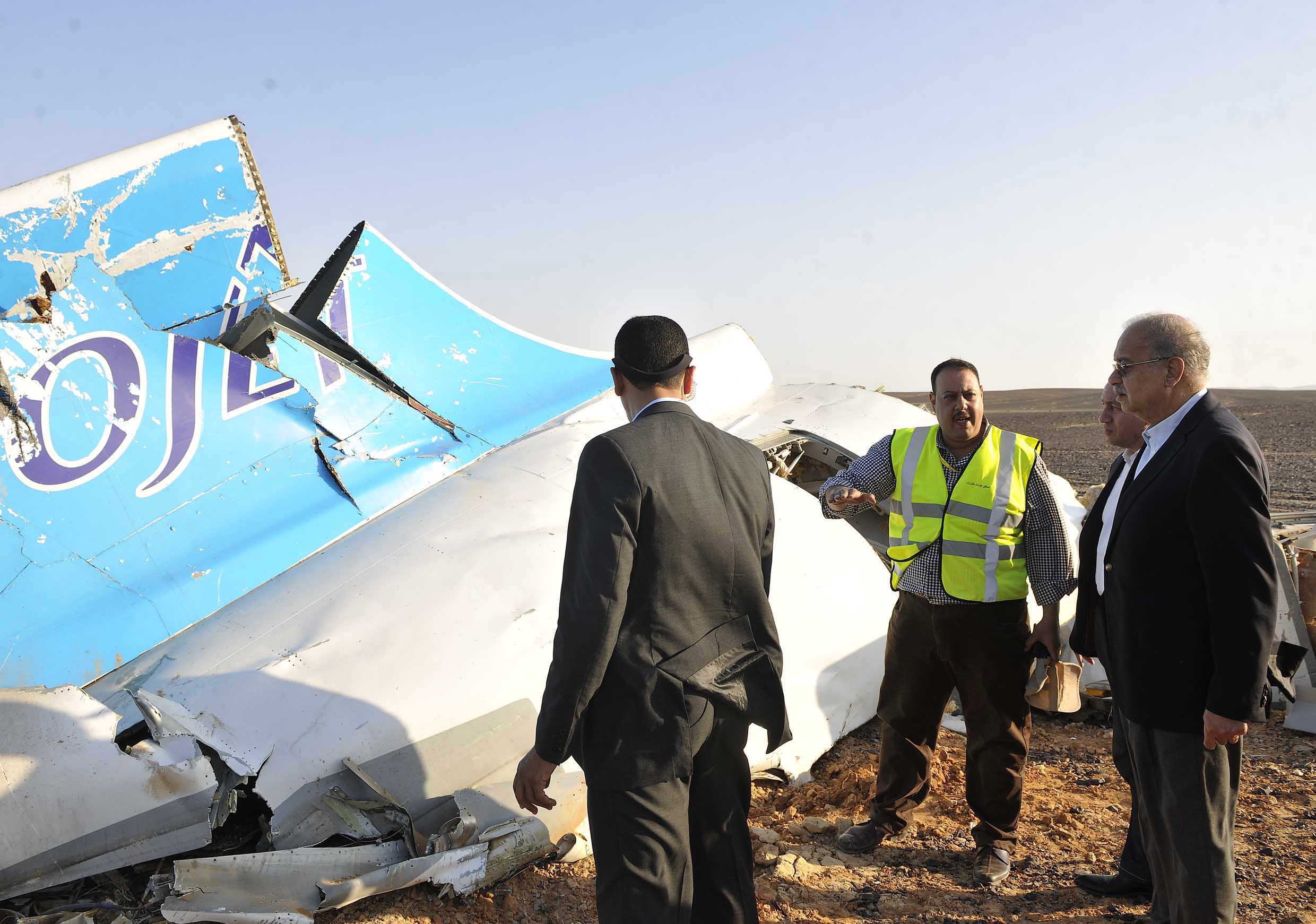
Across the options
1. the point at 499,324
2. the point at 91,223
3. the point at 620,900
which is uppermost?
the point at 91,223

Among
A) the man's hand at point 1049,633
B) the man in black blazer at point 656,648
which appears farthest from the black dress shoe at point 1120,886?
the man in black blazer at point 656,648

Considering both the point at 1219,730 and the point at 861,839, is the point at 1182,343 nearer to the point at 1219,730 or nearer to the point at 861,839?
the point at 1219,730

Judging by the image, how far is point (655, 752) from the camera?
6.84 feet

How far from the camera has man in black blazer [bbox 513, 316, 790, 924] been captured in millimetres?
2029

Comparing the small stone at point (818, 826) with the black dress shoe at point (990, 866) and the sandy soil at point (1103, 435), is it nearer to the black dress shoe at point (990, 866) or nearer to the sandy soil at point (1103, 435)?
the black dress shoe at point (990, 866)

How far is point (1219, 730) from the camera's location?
2.35 meters

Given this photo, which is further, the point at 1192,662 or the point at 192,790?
the point at 192,790

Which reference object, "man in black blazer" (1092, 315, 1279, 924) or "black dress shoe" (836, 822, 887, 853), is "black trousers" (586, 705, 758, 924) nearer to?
"man in black blazer" (1092, 315, 1279, 924)

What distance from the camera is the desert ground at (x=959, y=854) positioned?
10.0 ft

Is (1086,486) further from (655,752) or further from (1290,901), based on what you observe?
(655,752)

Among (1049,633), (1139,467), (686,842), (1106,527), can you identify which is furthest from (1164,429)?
(686,842)

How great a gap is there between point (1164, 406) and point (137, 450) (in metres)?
3.35

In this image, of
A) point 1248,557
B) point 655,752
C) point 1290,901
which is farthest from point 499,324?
point 1290,901

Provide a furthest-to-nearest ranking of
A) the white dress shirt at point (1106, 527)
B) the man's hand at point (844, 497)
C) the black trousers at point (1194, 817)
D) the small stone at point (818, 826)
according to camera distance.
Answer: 1. the small stone at point (818, 826)
2. the man's hand at point (844, 497)
3. the white dress shirt at point (1106, 527)
4. the black trousers at point (1194, 817)
